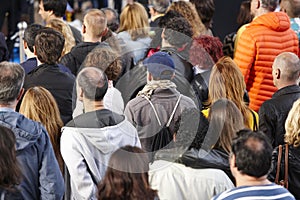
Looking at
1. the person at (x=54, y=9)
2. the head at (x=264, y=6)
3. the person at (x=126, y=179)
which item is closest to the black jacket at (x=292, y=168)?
the person at (x=126, y=179)

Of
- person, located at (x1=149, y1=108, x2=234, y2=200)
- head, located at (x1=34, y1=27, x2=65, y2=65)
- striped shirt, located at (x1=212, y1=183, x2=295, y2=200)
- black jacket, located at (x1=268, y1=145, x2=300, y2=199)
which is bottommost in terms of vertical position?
black jacket, located at (x1=268, y1=145, x2=300, y2=199)

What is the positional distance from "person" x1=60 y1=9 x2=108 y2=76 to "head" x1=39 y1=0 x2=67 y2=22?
3.48 ft

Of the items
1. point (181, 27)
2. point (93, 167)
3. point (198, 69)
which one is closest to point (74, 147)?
point (93, 167)

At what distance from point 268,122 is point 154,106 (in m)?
0.79

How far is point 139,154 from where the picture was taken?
11.5ft

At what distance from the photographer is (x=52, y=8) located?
726 cm

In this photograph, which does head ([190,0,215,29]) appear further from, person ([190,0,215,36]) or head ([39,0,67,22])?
head ([39,0,67,22])

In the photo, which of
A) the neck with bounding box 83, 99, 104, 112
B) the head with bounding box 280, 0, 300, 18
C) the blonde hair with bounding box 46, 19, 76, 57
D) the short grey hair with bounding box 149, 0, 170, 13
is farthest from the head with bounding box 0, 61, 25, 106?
the short grey hair with bounding box 149, 0, 170, 13

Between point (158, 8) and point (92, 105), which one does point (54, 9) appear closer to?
point (158, 8)

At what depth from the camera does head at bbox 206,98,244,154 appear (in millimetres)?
4191

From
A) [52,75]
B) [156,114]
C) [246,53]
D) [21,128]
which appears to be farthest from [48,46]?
[246,53]

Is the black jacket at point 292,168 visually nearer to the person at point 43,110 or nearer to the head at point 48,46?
the person at point 43,110

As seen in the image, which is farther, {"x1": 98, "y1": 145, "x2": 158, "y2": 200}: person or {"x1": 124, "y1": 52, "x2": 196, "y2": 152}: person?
{"x1": 124, "y1": 52, "x2": 196, "y2": 152}: person

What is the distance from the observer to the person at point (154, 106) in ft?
15.9
